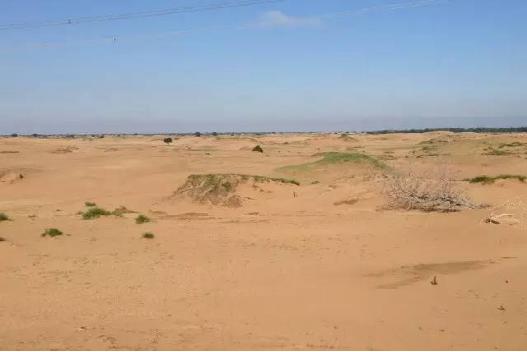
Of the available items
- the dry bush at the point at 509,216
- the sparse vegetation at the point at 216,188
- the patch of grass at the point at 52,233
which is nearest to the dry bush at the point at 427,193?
the dry bush at the point at 509,216

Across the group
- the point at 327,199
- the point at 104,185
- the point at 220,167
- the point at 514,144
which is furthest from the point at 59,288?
the point at 514,144

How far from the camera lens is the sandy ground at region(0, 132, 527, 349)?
7.61 meters

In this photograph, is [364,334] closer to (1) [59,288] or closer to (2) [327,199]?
(1) [59,288]

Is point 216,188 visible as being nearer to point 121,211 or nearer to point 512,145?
point 121,211

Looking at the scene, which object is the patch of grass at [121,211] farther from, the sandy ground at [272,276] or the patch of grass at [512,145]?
the patch of grass at [512,145]

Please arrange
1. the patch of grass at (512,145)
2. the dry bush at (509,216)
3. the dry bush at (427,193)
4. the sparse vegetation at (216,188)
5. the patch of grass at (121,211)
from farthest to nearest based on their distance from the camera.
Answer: the patch of grass at (512,145), the sparse vegetation at (216,188), the patch of grass at (121,211), the dry bush at (427,193), the dry bush at (509,216)

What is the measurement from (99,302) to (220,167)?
2957 cm

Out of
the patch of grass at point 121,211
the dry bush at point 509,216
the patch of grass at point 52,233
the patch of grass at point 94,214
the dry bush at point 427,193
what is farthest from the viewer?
the patch of grass at point 121,211

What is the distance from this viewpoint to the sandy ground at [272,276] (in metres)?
7.61

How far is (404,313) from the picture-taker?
8.44m

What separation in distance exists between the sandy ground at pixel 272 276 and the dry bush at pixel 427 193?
644mm


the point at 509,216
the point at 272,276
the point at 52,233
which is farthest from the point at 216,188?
the point at 272,276

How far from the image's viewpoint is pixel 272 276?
11.1m

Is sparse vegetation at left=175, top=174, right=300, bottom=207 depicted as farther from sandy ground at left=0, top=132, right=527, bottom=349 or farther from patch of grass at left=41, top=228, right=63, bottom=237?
patch of grass at left=41, top=228, right=63, bottom=237
